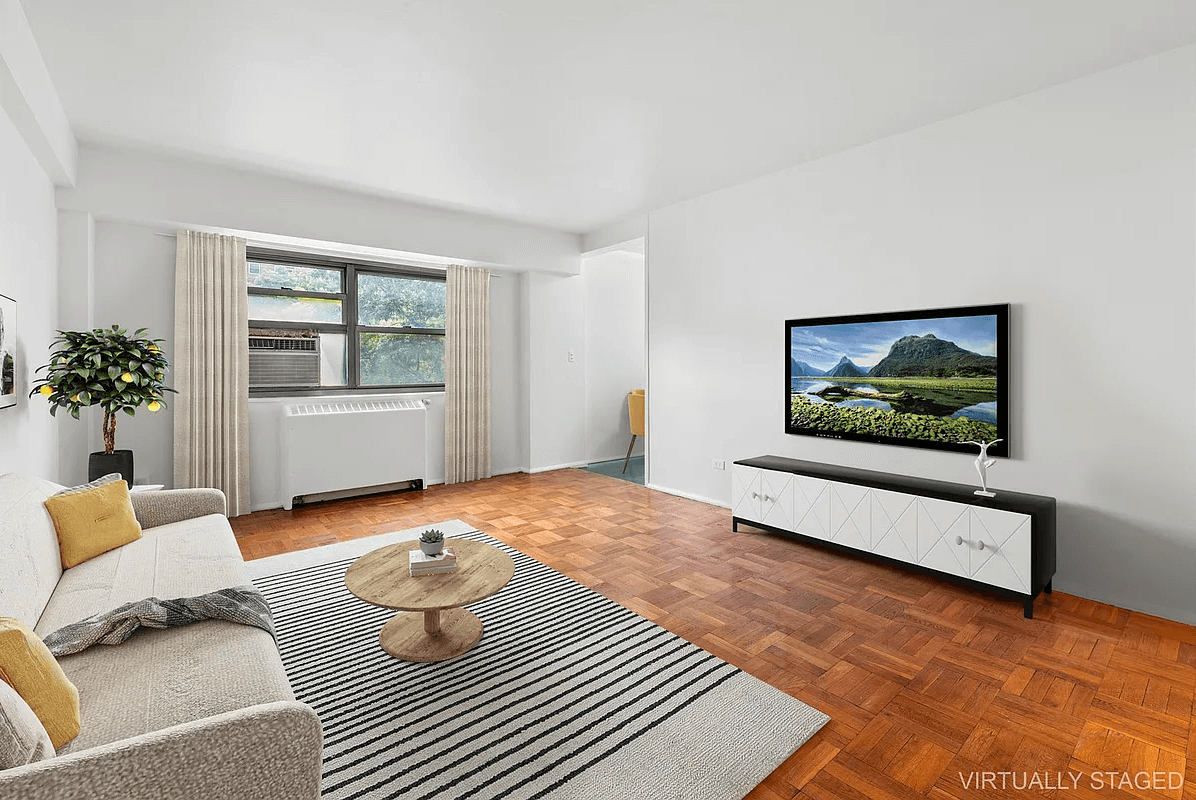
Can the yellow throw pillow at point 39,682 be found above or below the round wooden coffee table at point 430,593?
above

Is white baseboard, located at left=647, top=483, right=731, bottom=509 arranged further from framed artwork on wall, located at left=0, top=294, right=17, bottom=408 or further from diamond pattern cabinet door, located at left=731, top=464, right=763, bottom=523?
framed artwork on wall, located at left=0, top=294, right=17, bottom=408

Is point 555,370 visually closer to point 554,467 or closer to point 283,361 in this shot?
point 554,467

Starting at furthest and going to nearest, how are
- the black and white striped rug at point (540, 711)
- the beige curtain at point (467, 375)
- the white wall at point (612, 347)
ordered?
the white wall at point (612, 347)
the beige curtain at point (467, 375)
the black and white striped rug at point (540, 711)

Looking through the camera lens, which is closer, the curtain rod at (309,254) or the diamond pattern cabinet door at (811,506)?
the diamond pattern cabinet door at (811,506)

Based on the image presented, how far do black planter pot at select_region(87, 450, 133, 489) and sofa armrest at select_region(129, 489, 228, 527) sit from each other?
898 millimetres

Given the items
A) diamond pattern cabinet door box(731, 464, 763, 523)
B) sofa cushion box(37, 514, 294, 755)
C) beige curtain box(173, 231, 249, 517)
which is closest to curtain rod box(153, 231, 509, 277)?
beige curtain box(173, 231, 249, 517)

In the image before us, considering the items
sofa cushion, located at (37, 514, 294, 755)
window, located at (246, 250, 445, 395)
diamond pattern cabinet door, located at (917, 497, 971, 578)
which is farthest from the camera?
window, located at (246, 250, 445, 395)

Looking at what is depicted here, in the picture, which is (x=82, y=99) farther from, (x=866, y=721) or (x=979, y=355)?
(x=979, y=355)

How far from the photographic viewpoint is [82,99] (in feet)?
10.6

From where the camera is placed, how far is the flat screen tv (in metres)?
3.27

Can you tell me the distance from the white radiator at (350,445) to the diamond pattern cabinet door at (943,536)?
4258 millimetres

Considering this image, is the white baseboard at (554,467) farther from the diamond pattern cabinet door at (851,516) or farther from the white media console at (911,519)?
the diamond pattern cabinet door at (851,516)

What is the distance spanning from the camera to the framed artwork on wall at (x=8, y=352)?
2758 mm

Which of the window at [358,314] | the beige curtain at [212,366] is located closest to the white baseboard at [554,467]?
the window at [358,314]
